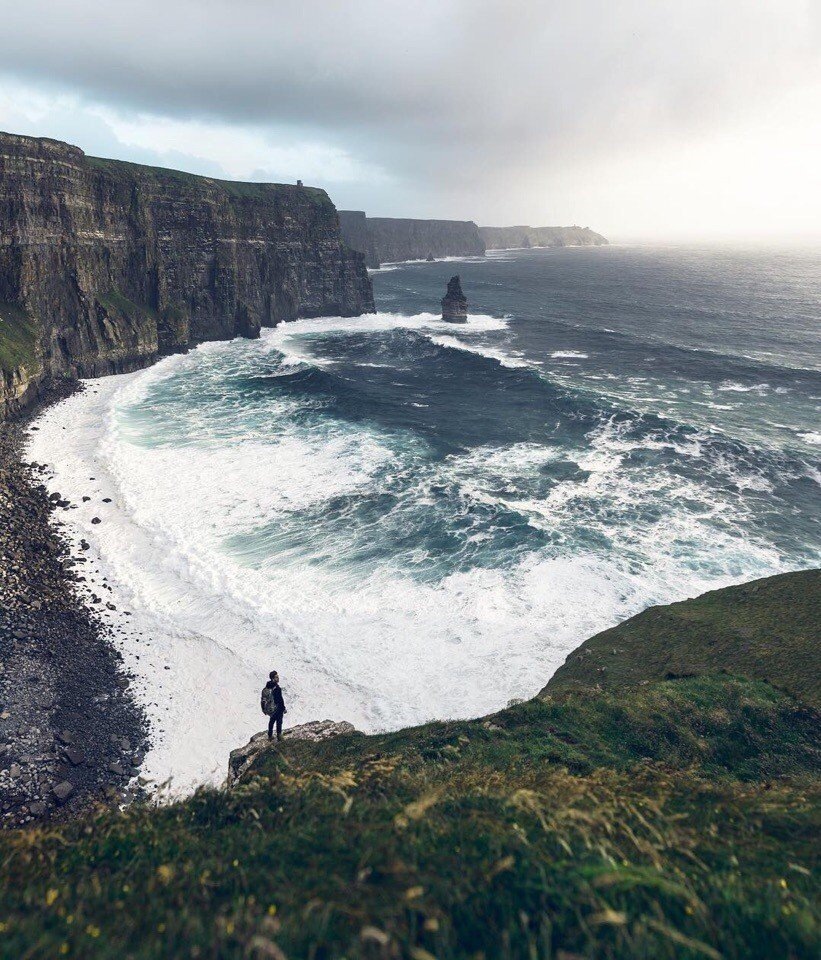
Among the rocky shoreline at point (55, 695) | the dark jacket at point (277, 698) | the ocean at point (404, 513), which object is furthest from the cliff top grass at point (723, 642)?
the rocky shoreline at point (55, 695)

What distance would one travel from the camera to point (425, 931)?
19.9 feet

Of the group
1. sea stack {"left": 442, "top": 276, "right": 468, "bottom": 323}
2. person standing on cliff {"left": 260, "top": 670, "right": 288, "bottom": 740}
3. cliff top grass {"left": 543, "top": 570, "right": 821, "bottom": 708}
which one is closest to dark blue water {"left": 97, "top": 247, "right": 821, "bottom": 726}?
cliff top grass {"left": 543, "top": 570, "right": 821, "bottom": 708}

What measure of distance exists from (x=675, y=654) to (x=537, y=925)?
17351mm

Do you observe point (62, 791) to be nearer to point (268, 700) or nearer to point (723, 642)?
point (268, 700)

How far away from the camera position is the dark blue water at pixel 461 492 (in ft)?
85.4

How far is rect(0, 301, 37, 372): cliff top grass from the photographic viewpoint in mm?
47375

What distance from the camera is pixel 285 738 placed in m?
17.5

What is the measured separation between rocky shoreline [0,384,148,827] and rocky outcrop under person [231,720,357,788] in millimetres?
3655

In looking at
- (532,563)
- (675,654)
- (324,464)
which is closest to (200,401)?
(324,464)

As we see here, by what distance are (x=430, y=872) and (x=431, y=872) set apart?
→ 0.02m

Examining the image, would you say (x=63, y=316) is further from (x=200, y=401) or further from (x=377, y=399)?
(x=377, y=399)

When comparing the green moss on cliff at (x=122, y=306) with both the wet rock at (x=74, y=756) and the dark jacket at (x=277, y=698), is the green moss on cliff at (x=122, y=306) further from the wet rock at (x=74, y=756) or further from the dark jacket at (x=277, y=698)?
the dark jacket at (x=277, y=698)

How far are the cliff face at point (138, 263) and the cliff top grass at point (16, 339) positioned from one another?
0.42ft

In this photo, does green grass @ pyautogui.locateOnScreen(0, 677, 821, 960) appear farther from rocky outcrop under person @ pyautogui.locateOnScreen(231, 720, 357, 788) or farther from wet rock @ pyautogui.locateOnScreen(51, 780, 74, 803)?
wet rock @ pyautogui.locateOnScreen(51, 780, 74, 803)
